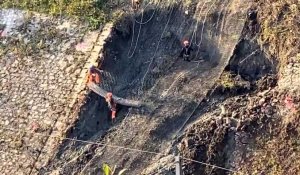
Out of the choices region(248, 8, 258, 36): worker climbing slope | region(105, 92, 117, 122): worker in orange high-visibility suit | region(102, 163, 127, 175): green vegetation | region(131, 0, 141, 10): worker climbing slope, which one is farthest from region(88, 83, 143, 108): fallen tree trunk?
region(248, 8, 258, 36): worker climbing slope

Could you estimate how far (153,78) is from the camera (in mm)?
12188

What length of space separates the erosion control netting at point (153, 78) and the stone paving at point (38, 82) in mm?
459

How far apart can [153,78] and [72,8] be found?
3342mm

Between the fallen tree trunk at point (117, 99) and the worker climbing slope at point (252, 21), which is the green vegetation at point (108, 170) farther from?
the worker climbing slope at point (252, 21)

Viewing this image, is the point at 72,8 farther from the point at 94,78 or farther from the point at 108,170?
the point at 108,170

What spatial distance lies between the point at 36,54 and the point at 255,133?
589 cm

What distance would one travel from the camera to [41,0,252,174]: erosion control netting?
1089cm

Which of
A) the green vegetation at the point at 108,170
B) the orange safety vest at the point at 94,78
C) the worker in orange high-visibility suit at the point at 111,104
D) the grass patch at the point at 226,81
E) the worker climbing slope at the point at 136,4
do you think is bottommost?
the green vegetation at the point at 108,170

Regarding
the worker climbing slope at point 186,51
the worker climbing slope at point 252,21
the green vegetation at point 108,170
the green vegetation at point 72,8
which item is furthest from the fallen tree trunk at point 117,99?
the worker climbing slope at point 252,21

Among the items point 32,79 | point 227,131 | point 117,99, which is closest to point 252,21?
point 227,131

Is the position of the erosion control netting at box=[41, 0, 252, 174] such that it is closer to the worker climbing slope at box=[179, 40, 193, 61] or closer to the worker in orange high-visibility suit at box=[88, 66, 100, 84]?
the worker climbing slope at box=[179, 40, 193, 61]

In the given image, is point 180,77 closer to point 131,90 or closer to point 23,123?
point 131,90

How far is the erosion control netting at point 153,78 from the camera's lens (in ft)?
35.7

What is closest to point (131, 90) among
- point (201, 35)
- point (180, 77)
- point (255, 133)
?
point (180, 77)
